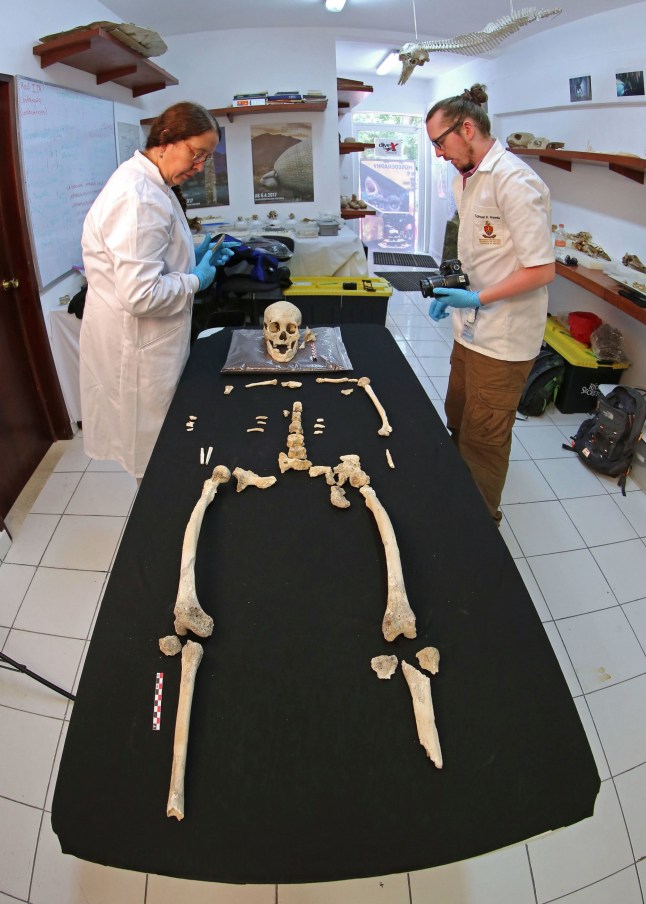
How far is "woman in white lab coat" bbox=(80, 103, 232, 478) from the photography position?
1.78 metres

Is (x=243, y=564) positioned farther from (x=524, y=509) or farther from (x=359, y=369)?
(x=524, y=509)

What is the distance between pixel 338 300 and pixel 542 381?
5.60 ft

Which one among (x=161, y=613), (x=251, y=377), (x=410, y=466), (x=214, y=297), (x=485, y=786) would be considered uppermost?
(x=214, y=297)

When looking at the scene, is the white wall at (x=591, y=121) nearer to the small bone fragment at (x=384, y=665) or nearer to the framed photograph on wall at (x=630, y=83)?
the framed photograph on wall at (x=630, y=83)

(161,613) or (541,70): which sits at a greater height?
(541,70)

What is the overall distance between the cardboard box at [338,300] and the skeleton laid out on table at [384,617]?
7.99ft

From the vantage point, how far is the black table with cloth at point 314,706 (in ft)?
2.78

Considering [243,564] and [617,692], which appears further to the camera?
[617,692]

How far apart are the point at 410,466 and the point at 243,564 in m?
0.63

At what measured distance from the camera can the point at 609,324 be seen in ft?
12.3

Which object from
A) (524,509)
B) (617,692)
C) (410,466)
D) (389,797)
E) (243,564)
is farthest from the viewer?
(524,509)

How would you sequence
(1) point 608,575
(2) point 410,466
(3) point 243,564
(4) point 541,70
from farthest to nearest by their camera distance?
(4) point 541,70 → (1) point 608,575 → (2) point 410,466 → (3) point 243,564

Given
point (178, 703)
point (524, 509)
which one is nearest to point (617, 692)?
point (524, 509)

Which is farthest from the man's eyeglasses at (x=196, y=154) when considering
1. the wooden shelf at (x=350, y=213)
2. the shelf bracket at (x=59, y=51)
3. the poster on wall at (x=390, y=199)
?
the poster on wall at (x=390, y=199)
